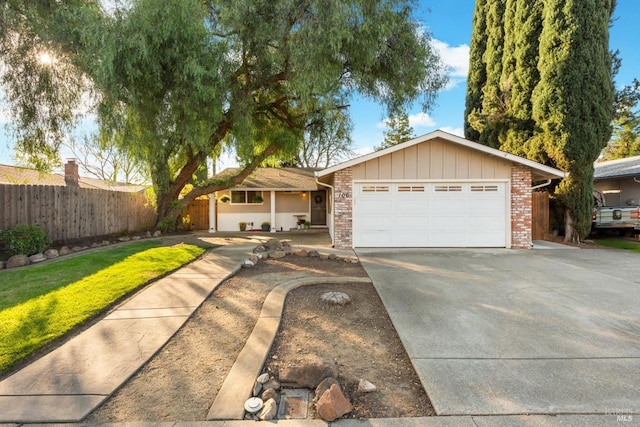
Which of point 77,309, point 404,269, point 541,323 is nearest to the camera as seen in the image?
point 541,323

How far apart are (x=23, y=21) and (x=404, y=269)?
1131cm

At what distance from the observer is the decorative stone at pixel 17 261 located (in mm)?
6941

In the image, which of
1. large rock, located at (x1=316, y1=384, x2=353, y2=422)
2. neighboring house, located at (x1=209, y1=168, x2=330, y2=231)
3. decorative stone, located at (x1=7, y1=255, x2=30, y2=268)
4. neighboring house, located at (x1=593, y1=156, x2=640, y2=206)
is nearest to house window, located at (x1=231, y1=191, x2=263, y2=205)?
neighboring house, located at (x1=209, y1=168, x2=330, y2=231)

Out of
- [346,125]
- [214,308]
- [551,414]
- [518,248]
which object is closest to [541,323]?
[551,414]

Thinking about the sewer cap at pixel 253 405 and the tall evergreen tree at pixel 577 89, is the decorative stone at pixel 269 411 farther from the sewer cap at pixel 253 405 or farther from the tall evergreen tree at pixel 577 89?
the tall evergreen tree at pixel 577 89

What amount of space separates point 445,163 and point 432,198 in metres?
1.16

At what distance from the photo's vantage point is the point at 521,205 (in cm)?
984

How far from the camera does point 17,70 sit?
8461 millimetres

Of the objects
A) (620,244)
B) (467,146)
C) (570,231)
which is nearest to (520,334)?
(467,146)

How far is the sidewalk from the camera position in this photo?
93.1 inches

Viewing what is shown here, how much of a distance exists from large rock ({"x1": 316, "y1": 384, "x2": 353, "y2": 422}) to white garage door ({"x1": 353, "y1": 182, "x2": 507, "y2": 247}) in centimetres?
779

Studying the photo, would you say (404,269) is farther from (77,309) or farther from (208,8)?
(208,8)

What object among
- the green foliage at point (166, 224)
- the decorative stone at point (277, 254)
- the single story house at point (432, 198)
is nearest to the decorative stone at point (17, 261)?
the decorative stone at point (277, 254)

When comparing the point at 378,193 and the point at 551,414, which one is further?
the point at 378,193
